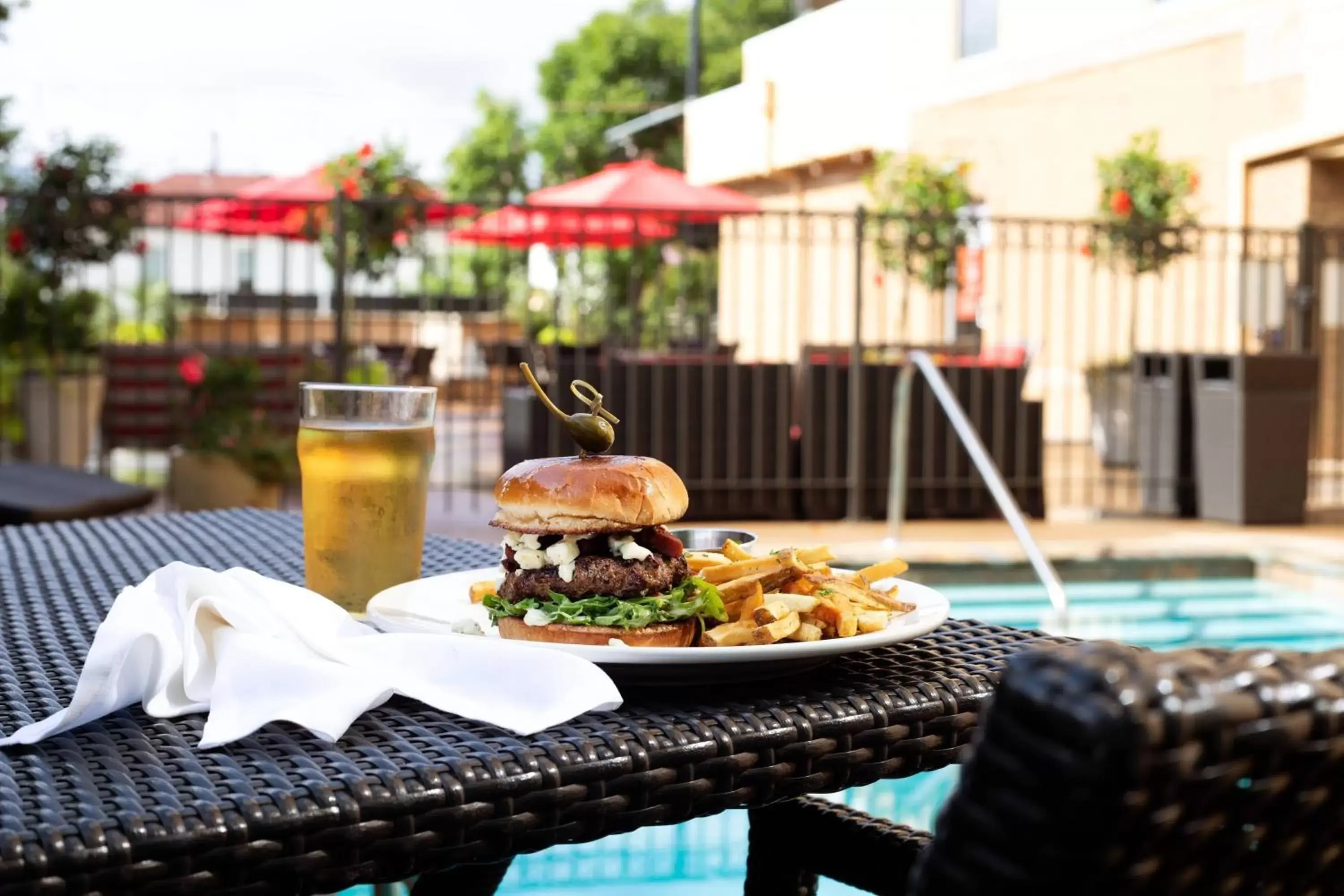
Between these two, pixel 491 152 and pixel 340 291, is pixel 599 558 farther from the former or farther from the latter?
pixel 491 152

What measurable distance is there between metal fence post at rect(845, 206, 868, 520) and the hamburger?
6647mm

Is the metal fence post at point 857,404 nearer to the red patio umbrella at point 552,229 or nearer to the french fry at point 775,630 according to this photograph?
the red patio umbrella at point 552,229

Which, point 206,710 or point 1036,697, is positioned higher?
point 1036,697

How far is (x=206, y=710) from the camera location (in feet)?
3.17

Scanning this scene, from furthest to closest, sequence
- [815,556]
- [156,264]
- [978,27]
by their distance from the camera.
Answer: [156,264], [978,27], [815,556]

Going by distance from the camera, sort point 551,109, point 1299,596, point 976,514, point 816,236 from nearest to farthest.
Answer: point 1299,596 < point 976,514 < point 816,236 < point 551,109

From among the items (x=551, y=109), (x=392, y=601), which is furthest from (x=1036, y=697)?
(x=551, y=109)

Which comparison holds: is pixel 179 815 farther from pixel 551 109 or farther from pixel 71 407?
pixel 551 109

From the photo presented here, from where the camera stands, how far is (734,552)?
1.21 metres

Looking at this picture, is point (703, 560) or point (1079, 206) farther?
point (1079, 206)

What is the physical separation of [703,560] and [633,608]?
177 millimetres

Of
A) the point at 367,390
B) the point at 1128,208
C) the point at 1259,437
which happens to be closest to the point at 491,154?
the point at 1128,208

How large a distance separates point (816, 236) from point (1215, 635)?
13877 mm

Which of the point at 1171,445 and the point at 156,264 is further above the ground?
the point at 156,264
